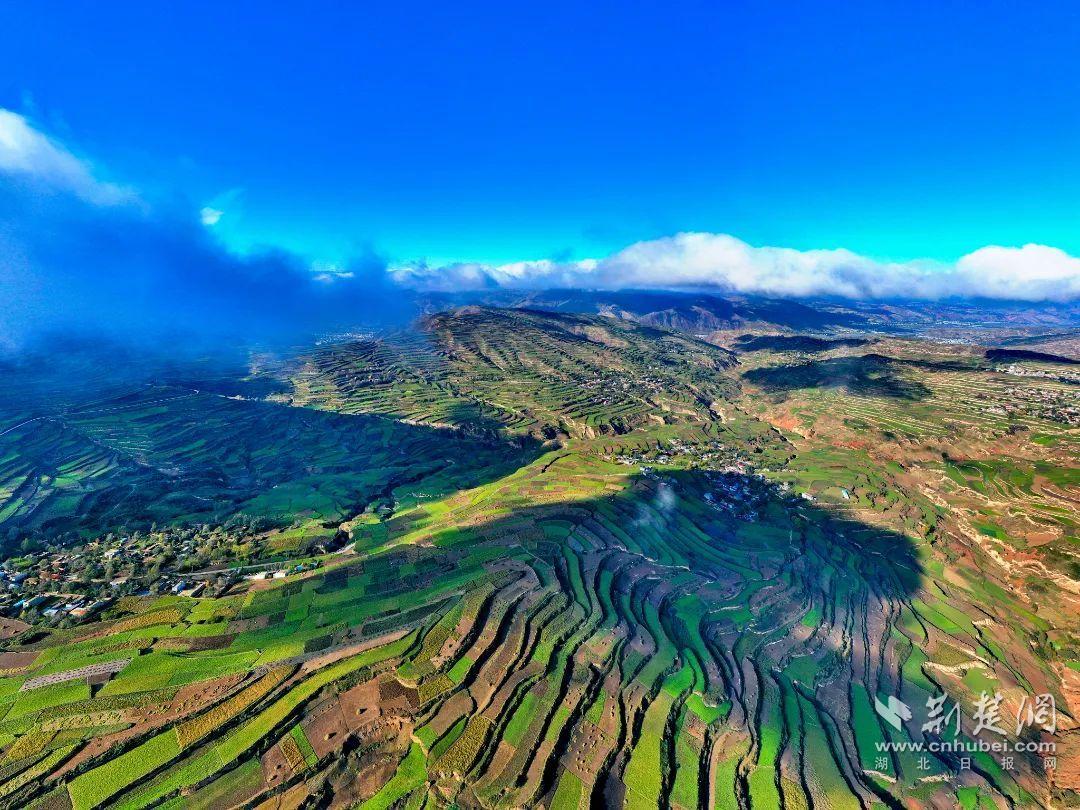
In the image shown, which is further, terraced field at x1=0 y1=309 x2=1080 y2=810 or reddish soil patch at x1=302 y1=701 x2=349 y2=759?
reddish soil patch at x1=302 y1=701 x2=349 y2=759

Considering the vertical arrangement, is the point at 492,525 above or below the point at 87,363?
below

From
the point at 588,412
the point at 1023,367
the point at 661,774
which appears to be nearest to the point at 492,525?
the point at 661,774

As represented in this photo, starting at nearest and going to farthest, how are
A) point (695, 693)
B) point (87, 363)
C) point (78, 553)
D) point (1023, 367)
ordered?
point (695, 693)
point (78, 553)
point (87, 363)
point (1023, 367)

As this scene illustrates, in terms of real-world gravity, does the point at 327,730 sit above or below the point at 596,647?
above

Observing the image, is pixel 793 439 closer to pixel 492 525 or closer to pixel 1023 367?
pixel 492 525

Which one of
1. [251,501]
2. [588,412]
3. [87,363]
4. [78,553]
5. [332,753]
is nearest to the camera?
[332,753]

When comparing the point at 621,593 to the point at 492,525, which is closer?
the point at 621,593

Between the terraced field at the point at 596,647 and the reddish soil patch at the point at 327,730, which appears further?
the reddish soil patch at the point at 327,730

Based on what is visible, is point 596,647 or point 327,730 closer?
point 327,730
